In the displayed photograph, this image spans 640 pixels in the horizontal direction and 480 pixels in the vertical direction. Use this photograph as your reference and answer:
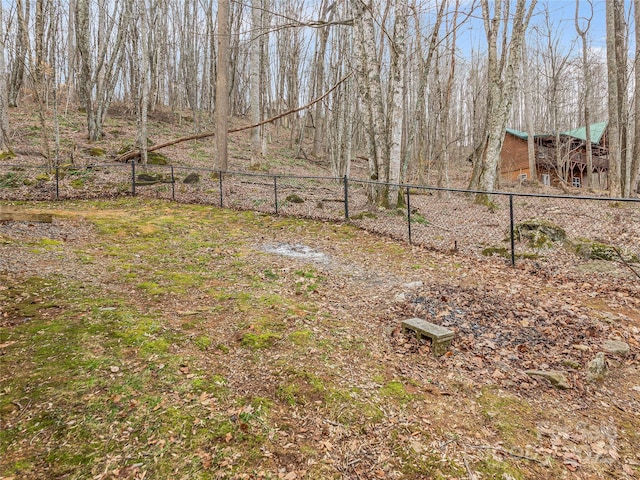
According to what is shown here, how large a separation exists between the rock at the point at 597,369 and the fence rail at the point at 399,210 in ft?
A: 10.2

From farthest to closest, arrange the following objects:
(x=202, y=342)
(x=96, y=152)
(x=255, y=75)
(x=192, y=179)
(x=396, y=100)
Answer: (x=96, y=152), (x=255, y=75), (x=192, y=179), (x=396, y=100), (x=202, y=342)

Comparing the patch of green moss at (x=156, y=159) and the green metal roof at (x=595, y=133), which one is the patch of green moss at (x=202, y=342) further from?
the green metal roof at (x=595, y=133)

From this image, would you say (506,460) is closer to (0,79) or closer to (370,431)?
(370,431)

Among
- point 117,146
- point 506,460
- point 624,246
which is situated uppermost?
point 117,146

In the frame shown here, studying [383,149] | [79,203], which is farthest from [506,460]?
[79,203]

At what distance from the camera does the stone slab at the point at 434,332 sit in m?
3.72

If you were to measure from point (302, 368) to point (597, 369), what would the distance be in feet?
8.73

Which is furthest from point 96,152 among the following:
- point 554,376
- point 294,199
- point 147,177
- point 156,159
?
point 554,376

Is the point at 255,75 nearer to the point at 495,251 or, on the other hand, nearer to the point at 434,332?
the point at 495,251

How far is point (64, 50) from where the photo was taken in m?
25.8

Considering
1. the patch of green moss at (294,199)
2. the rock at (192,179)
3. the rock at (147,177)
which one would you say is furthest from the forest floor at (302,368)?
the rock at (147,177)

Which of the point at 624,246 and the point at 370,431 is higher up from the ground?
the point at 624,246

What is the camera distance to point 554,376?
3316 mm

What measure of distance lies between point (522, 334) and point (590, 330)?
76 centimetres
